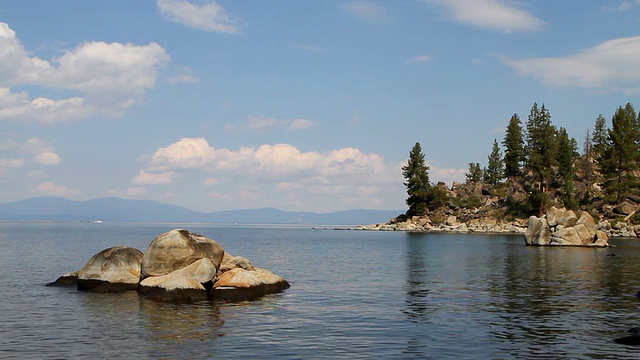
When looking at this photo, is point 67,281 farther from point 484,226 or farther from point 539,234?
point 484,226

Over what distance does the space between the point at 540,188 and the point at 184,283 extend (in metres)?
154

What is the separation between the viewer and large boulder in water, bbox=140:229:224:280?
38.3 metres

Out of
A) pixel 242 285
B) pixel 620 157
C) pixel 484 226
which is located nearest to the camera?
pixel 242 285

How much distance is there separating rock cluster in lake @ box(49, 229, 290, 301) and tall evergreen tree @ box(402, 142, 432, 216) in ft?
505

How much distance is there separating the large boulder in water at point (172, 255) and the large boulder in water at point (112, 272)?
6.71ft

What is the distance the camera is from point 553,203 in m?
163

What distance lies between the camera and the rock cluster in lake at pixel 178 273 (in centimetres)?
3612

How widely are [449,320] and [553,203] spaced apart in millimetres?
147594

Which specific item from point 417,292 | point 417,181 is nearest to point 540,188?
point 417,181

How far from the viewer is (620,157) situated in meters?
149

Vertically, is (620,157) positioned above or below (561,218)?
above

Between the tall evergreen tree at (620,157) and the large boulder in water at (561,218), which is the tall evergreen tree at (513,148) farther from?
the large boulder in water at (561,218)

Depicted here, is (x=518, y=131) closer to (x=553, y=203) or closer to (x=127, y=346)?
(x=553, y=203)

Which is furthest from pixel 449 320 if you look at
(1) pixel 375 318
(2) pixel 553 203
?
(2) pixel 553 203
